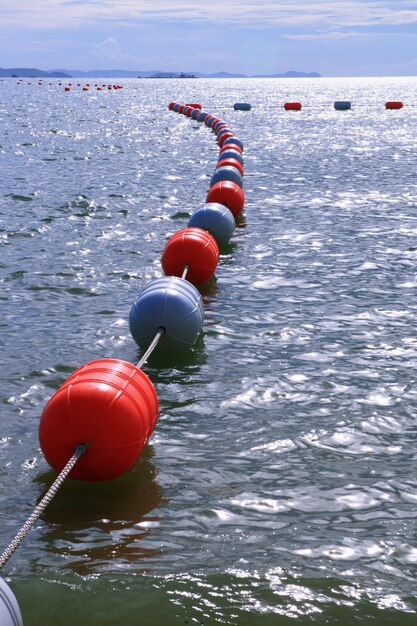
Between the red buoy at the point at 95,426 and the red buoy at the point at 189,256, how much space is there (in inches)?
274

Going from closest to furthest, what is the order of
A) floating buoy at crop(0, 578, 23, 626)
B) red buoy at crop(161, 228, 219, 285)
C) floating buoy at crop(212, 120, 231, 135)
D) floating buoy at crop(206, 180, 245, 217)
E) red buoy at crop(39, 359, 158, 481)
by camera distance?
floating buoy at crop(0, 578, 23, 626)
red buoy at crop(39, 359, 158, 481)
red buoy at crop(161, 228, 219, 285)
floating buoy at crop(206, 180, 245, 217)
floating buoy at crop(212, 120, 231, 135)

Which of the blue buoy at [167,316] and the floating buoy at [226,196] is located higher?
the floating buoy at [226,196]

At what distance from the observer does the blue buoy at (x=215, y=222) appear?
1855cm

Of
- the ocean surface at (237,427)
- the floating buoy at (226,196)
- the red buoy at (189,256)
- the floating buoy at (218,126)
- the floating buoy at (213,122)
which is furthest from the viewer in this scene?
the floating buoy at (213,122)

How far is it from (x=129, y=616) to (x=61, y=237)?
48.1ft

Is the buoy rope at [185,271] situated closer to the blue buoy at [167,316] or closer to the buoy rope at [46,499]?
the blue buoy at [167,316]

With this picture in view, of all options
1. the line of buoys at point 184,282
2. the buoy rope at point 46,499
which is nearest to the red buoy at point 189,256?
the line of buoys at point 184,282

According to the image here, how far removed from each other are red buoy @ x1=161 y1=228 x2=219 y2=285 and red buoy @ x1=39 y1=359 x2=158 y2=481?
6954mm

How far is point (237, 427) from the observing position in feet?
31.2

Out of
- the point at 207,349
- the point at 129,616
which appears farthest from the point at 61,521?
the point at 207,349

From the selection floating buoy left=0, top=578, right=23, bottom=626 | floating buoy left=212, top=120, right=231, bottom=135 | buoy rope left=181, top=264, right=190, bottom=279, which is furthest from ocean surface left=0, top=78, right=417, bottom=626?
floating buoy left=212, top=120, right=231, bottom=135

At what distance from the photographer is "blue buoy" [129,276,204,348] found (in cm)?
1156

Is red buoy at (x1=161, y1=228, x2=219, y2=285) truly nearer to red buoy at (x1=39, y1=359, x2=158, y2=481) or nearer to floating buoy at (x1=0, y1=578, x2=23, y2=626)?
red buoy at (x1=39, y1=359, x2=158, y2=481)

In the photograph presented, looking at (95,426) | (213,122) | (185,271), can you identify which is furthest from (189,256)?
(213,122)
